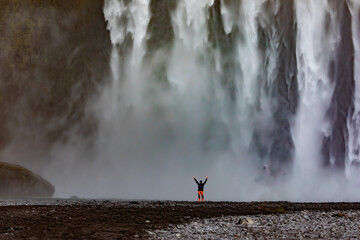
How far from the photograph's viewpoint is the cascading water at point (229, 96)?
37469 mm

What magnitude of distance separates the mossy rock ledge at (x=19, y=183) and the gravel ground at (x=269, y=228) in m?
24.0

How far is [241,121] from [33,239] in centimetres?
2810

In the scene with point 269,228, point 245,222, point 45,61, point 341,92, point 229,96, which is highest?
point 45,61

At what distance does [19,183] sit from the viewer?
34.9m

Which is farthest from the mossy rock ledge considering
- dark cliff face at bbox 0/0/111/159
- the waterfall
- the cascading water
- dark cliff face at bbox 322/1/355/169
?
the waterfall

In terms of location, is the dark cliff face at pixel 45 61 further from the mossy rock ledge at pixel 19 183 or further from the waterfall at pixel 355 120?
the waterfall at pixel 355 120

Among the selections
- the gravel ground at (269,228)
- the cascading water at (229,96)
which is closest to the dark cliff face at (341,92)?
the cascading water at (229,96)

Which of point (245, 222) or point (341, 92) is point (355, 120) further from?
point (245, 222)

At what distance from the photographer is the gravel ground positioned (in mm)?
11602

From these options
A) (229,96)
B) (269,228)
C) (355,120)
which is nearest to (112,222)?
(269,228)

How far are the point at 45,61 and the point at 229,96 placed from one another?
24.9 meters

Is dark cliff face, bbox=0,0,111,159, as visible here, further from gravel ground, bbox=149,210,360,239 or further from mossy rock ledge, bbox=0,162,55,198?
gravel ground, bbox=149,210,360,239

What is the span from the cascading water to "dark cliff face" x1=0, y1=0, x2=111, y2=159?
369 inches

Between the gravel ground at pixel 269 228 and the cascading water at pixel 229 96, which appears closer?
the gravel ground at pixel 269 228
